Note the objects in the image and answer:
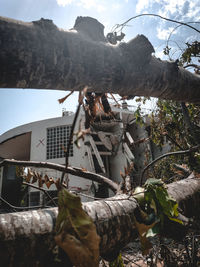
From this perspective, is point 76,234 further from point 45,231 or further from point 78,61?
point 78,61

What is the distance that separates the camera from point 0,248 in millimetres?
556

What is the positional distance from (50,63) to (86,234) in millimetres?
627

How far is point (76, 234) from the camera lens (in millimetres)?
529

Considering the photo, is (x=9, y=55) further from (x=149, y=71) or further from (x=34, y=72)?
(x=149, y=71)

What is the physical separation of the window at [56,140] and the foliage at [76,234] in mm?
12988

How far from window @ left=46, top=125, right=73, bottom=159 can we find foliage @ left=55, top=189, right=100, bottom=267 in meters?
13.0

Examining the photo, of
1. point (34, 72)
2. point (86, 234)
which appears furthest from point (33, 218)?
point (34, 72)

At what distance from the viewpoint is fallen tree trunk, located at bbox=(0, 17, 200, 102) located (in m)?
0.65

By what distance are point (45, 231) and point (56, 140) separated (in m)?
13.5

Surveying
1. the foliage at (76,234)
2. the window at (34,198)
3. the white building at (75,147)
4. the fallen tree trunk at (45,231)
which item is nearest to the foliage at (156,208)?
the fallen tree trunk at (45,231)

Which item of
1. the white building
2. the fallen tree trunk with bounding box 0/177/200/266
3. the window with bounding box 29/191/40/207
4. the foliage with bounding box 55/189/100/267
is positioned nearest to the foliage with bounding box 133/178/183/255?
the fallen tree trunk with bounding box 0/177/200/266

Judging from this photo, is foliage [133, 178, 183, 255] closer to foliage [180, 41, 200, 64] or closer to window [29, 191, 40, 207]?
foliage [180, 41, 200, 64]

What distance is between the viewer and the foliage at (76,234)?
0.50m

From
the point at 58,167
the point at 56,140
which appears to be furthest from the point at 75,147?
the point at 58,167
